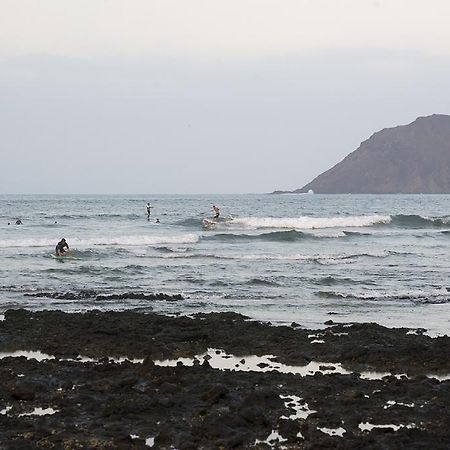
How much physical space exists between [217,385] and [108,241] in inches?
1297

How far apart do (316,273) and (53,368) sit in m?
17.0

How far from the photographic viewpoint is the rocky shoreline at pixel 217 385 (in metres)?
8.71

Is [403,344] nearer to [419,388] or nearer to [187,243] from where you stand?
[419,388]

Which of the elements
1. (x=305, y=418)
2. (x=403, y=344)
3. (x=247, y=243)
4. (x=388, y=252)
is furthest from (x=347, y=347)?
(x=247, y=243)

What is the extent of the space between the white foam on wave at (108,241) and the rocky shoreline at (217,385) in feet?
79.0

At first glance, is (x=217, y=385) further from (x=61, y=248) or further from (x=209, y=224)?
(x=209, y=224)

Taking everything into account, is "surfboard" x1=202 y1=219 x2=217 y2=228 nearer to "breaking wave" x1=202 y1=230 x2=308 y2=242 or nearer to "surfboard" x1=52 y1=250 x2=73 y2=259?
"breaking wave" x1=202 y1=230 x2=308 y2=242

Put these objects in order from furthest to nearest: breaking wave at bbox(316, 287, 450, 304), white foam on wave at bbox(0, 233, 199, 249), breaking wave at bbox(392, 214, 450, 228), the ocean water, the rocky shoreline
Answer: breaking wave at bbox(392, 214, 450, 228) < white foam on wave at bbox(0, 233, 199, 249) < breaking wave at bbox(316, 287, 450, 304) < the ocean water < the rocky shoreline

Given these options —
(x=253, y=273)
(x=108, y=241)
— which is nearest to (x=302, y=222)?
(x=108, y=241)

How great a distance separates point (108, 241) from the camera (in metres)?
42.9

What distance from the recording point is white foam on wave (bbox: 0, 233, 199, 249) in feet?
132

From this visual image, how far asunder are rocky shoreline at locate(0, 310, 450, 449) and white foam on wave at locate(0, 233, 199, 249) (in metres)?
24.1

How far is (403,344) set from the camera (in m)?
14.1

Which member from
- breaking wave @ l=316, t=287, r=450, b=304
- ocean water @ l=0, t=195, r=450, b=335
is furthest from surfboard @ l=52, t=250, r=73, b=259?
breaking wave @ l=316, t=287, r=450, b=304
